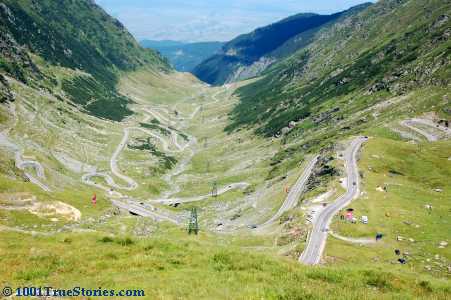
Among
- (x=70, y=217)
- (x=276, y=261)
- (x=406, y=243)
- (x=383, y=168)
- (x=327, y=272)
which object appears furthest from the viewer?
(x=383, y=168)

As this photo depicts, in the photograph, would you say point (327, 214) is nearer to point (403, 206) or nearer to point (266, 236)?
point (266, 236)

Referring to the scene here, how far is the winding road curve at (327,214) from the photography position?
8262cm

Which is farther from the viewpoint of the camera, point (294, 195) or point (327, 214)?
point (294, 195)

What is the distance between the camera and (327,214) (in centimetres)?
10769

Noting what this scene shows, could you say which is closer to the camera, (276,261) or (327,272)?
(327,272)

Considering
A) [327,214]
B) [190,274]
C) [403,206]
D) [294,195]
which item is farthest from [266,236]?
[190,274]

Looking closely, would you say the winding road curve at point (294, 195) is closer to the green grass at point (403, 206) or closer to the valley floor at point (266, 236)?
the valley floor at point (266, 236)

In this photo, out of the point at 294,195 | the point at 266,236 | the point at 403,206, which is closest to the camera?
the point at 266,236

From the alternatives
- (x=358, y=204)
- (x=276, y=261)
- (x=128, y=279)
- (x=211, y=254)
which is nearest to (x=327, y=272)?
(x=276, y=261)

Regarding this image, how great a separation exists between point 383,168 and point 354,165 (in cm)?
1079

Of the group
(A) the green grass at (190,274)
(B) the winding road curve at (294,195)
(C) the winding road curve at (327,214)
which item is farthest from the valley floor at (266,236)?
(B) the winding road curve at (294,195)

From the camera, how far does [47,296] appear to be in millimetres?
22703

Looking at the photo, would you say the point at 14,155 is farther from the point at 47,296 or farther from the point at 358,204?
the point at 47,296

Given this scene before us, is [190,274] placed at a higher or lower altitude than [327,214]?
lower
